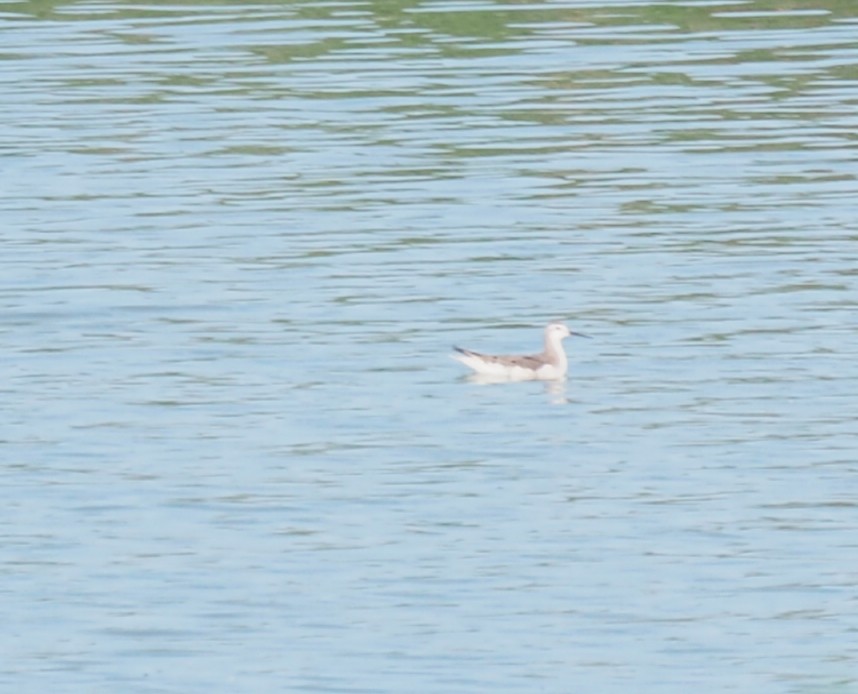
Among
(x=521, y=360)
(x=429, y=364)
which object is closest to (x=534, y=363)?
(x=521, y=360)

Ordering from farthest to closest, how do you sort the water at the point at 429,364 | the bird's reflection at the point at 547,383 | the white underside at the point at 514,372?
the white underside at the point at 514,372
the bird's reflection at the point at 547,383
the water at the point at 429,364

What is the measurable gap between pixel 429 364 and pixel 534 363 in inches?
29.3

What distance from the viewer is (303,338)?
66.2 ft

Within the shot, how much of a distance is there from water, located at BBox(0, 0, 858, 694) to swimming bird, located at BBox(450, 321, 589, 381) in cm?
24

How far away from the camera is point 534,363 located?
19.2 metres

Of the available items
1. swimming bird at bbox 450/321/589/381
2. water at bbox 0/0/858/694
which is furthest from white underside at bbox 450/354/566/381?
water at bbox 0/0/858/694

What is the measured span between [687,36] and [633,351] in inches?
622

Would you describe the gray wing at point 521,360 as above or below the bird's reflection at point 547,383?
above

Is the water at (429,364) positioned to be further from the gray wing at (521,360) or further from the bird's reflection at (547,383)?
the gray wing at (521,360)

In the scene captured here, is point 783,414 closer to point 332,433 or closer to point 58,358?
point 332,433

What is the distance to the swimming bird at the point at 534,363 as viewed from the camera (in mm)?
19109

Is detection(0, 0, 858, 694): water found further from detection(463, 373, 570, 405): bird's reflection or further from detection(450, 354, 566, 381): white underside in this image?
detection(450, 354, 566, 381): white underside

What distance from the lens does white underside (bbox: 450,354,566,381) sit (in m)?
19.1

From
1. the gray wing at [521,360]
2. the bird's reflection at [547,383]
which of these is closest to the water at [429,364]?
the bird's reflection at [547,383]
